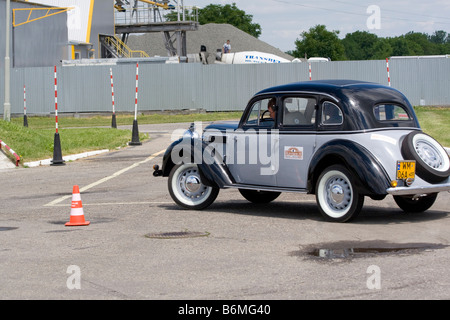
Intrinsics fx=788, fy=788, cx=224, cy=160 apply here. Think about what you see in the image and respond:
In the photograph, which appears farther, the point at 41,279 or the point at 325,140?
the point at 325,140

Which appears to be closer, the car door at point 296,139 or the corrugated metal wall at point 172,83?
the car door at point 296,139

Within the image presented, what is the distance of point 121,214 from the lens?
11.4 m

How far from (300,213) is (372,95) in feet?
6.43

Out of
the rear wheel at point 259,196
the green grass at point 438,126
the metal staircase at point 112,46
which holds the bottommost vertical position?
the rear wheel at point 259,196

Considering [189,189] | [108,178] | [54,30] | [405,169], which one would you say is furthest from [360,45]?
[405,169]

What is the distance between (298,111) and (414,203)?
2.06 metres

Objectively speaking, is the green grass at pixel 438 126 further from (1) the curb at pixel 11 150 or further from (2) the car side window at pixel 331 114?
(1) the curb at pixel 11 150

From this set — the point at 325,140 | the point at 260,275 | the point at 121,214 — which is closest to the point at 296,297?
the point at 260,275

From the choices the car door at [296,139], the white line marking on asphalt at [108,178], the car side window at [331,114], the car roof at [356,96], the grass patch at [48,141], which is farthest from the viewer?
the grass patch at [48,141]

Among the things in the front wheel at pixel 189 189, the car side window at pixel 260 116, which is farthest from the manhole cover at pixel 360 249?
the front wheel at pixel 189 189

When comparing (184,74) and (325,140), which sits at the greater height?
(184,74)

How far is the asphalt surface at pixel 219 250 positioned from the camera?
21.7 feet
